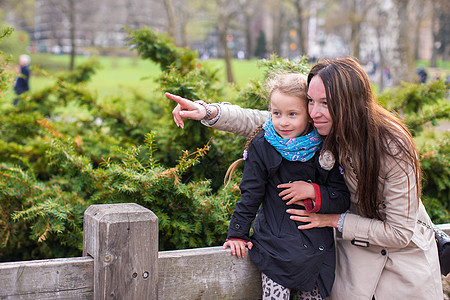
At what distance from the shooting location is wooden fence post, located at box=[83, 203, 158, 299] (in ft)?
6.21

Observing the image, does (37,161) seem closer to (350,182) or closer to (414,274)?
(350,182)

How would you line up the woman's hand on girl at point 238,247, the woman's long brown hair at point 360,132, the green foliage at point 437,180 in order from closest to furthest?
the woman's long brown hair at point 360,132, the woman's hand on girl at point 238,247, the green foliage at point 437,180

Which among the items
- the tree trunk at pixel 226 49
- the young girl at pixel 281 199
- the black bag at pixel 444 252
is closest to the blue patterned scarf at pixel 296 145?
the young girl at pixel 281 199

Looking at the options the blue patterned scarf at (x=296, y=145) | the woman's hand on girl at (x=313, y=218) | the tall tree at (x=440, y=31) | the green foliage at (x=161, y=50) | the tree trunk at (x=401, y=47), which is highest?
the tall tree at (x=440, y=31)

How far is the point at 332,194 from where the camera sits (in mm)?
2268

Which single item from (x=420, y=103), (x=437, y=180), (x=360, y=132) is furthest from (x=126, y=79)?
(x=360, y=132)

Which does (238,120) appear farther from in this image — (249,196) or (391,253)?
(391,253)

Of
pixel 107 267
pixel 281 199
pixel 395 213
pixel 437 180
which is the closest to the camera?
pixel 107 267

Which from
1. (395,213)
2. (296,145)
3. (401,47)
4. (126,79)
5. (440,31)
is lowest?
(395,213)

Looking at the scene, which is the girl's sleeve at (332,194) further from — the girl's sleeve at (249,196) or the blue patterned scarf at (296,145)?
the girl's sleeve at (249,196)

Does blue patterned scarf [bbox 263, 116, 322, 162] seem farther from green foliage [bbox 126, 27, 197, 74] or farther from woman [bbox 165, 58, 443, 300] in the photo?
green foliage [bbox 126, 27, 197, 74]

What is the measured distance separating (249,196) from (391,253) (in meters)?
0.77

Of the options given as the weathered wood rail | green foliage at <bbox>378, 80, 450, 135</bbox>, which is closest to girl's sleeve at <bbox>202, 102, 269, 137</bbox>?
the weathered wood rail

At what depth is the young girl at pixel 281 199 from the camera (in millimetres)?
2189
